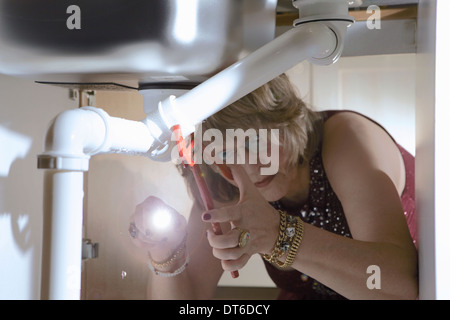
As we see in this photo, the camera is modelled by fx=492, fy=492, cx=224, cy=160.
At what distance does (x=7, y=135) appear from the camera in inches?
23.4

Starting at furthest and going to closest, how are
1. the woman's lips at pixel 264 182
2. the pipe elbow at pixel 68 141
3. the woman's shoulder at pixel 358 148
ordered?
the woman's lips at pixel 264 182, the woman's shoulder at pixel 358 148, the pipe elbow at pixel 68 141

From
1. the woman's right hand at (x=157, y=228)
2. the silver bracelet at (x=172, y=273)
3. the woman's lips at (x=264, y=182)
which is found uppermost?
the woman's lips at (x=264, y=182)

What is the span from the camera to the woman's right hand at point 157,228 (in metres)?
0.74

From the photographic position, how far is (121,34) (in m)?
0.39

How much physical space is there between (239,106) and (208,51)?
0.98 ft

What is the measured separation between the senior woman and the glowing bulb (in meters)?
0.01

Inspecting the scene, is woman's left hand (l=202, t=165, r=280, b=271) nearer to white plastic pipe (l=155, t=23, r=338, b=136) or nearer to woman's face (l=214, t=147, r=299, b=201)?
white plastic pipe (l=155, t=23, r=338, b=136)

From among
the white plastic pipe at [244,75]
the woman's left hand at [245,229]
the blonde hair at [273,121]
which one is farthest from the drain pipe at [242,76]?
the blonde hair at [273,121]

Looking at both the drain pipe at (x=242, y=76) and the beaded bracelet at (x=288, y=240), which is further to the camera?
the beaded bracelet at (x=288, y=240)

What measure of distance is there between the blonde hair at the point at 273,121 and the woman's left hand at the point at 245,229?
209mm

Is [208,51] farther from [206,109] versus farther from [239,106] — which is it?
[239,106]

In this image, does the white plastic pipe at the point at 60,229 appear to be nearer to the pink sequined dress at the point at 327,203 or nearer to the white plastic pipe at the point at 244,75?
the white plastic pipe at the point at 244,75

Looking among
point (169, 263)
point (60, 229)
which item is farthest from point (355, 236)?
point (60, 229)

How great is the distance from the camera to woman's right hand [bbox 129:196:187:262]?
737 mm
